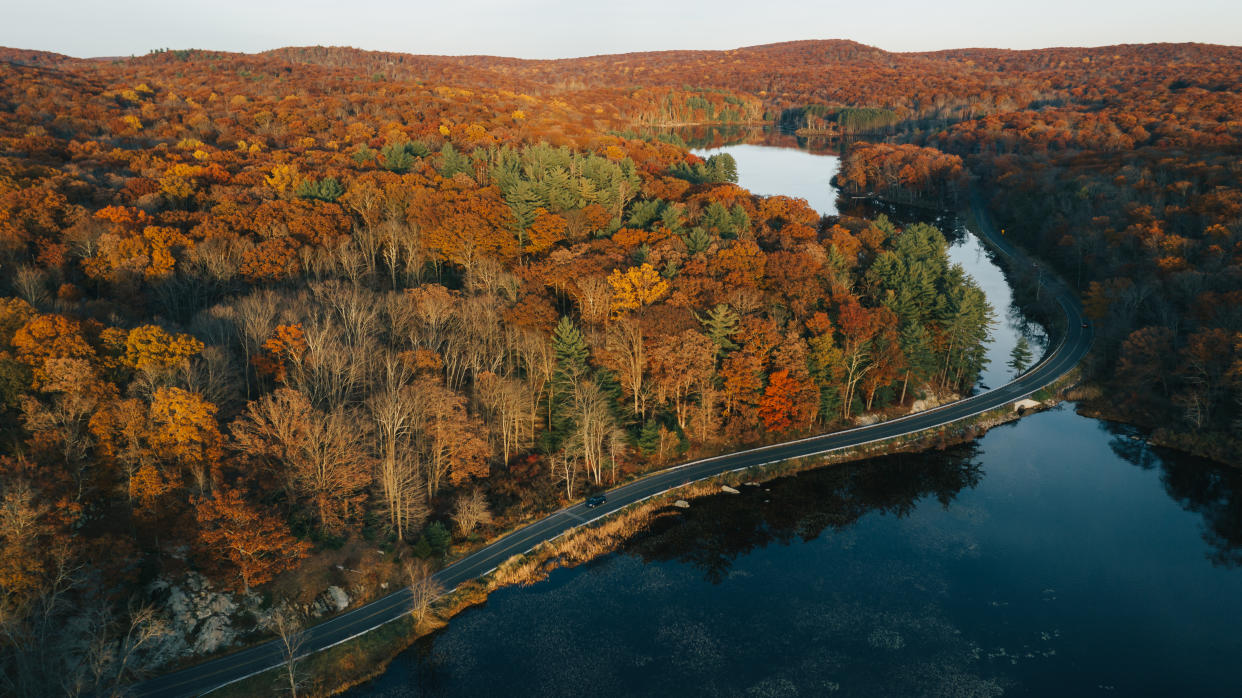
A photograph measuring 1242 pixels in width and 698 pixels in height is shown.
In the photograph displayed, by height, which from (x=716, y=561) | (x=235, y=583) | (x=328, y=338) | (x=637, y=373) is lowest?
(x=716, y=561)

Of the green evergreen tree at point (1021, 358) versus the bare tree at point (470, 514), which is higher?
the green evergreen tree at point (1021, 358)

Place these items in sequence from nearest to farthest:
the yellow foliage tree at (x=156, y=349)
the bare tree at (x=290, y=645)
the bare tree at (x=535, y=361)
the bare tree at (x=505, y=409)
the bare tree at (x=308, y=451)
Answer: the bare tree at (x=290, y=645), the bare tree at (x=308, y=451), the yellow foliage tree at (x=156, y=349), the bare tree at (x=505, y=409), the bare tree at (x=535, y=361)

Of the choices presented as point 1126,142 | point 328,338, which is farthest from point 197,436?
A: point 1126,142

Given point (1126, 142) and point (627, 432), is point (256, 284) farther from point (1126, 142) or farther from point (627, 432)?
point (1126, 142)

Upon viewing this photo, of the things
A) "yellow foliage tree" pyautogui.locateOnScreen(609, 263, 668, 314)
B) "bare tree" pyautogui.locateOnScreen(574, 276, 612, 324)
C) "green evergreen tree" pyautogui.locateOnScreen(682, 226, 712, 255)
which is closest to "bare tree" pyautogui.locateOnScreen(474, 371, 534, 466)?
"bare tree" pyautogui.locateOnScreen(574, 276, 612, 324)

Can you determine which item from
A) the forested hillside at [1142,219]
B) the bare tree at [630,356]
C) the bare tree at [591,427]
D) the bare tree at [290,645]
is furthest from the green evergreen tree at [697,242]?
the bare tree at [290,645]

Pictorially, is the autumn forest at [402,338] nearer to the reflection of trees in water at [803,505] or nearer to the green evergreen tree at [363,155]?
the green evergreen tree at [363,155]
